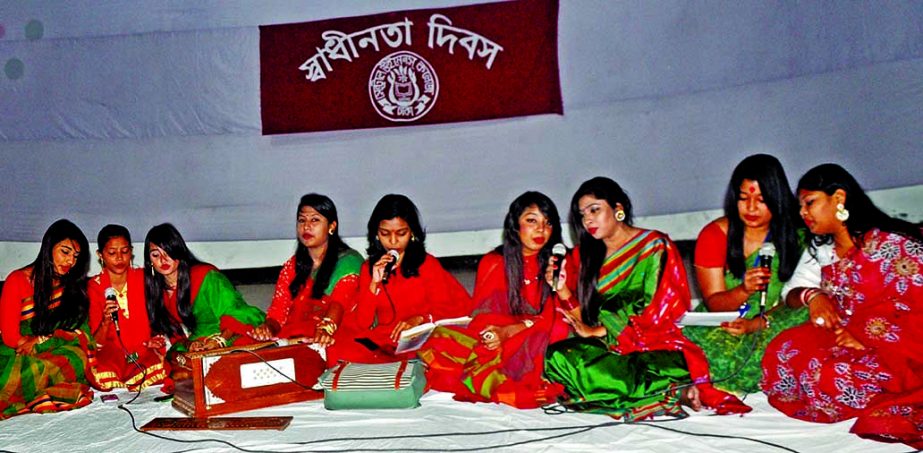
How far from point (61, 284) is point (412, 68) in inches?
112

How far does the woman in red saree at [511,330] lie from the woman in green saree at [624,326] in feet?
0.47

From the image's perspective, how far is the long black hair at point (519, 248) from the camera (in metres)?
4.39

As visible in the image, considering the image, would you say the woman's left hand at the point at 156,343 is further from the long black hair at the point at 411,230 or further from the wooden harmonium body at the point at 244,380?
the long black hair at the point at 411,230

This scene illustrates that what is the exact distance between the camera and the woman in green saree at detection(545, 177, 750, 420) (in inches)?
147

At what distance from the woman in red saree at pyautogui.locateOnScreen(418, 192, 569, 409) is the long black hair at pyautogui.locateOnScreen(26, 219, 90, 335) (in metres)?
2.03

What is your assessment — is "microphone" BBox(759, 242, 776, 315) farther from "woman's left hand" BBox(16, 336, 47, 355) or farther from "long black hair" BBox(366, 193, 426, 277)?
"woman's left hand" BBox(16, 336, 47, 355)

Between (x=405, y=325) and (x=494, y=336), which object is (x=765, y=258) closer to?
(x=494, y=336)

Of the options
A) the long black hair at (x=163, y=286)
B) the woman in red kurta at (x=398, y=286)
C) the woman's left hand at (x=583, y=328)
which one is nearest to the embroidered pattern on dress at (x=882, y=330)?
the woman's left hand at (x=583, y=328)

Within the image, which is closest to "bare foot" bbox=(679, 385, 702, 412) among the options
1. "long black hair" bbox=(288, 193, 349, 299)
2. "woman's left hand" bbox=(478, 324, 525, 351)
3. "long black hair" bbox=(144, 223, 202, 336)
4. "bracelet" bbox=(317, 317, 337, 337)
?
"woman's left hand" bbox=(478, 324, 525, 351)

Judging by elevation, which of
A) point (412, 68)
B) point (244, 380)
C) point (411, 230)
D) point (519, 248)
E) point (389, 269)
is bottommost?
point (244, 380)

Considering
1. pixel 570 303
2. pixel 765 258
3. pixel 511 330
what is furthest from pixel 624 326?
pixel 765 258

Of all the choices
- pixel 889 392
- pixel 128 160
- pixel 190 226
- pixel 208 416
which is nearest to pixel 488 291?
pixel 208 416

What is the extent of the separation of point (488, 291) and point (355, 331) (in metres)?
0.81

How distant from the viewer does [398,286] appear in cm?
484
